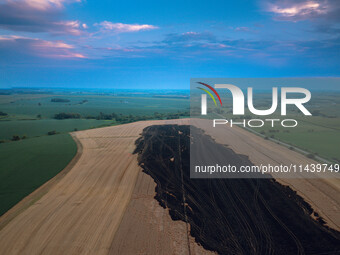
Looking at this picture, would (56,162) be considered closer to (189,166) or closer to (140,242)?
(189,166)

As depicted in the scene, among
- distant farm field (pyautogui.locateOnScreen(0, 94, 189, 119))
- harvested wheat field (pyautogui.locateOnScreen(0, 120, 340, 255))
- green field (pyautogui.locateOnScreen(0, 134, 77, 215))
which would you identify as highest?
distant farm field (pyautogui.locateOnScreen(0, 94, 189, 119))

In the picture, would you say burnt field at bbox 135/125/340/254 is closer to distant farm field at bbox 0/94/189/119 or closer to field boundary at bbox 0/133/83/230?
field boundary at bbox 0/133/83/230

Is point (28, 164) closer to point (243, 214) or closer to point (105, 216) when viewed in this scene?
point (105, 216)

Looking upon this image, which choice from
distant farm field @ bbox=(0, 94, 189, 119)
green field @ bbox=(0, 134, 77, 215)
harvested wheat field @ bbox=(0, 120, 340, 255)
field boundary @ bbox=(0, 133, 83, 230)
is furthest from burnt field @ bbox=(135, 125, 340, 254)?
distant farm field @ bbox=(0, 94, 189, 119)

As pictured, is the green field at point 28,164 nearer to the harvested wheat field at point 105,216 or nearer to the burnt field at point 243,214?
the harvested wheat field at point 105,216

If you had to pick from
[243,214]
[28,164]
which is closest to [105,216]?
[243,214]
